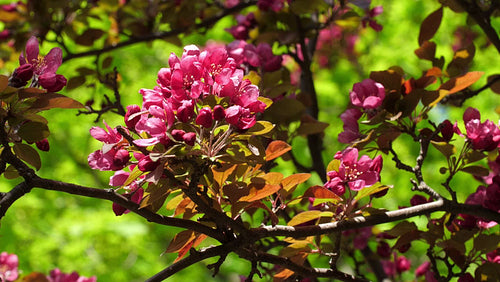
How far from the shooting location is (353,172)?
1617 mm

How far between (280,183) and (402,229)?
1.69ft

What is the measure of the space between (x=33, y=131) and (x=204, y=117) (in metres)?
0.45

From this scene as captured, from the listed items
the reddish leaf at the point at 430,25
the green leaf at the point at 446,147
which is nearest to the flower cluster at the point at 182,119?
the green leaf at the point at 446,147

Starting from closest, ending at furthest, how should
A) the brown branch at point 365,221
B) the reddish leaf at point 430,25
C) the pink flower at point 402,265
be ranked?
the brown branch at point 365,221
the reddish leaf at point 430,25
the pink flower at point 402,265

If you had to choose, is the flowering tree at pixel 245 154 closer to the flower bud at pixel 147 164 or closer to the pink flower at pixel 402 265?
the flower bud at pixel 147 164

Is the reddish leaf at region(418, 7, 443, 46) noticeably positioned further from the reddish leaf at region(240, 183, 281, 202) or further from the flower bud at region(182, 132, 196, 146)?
the flower bud at region(182, 132, 196, 146)

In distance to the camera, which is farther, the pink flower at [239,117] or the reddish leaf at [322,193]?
the reddish leaf at [322,193]

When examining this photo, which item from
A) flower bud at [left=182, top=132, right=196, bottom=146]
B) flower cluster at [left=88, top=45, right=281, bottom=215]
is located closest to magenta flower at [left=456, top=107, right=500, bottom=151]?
flower cluster at [left=88, top=45, right=281, bottom=215]

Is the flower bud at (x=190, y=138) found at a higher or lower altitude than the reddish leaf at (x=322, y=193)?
higher

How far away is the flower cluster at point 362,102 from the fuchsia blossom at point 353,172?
173 mm

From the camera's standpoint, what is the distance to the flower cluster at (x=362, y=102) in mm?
1719

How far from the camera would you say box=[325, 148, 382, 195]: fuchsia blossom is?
1.59m

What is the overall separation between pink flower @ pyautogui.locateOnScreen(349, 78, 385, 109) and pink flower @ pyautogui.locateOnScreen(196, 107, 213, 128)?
2.17 ft

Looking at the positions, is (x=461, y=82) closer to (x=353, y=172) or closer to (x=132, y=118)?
(x=353, y=172)
